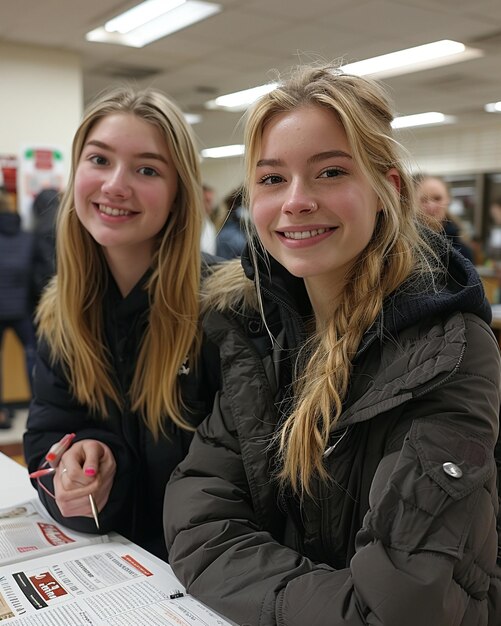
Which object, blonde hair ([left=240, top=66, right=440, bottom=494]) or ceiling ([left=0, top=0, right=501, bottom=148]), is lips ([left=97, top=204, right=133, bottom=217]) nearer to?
blonde hair ([left=240, top=66, right=440, bottom=494])

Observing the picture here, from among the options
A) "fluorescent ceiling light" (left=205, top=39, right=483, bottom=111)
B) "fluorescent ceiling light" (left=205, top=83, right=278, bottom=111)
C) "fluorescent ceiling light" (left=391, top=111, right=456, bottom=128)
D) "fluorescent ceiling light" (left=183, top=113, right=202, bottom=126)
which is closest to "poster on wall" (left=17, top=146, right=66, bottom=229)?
"fluorescent ceiling light" (left=205, top=39, right=483, bottom=111)

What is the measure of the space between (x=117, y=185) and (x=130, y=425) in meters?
0.56

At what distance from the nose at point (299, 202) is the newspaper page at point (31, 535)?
752 mm

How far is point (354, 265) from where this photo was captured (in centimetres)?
123

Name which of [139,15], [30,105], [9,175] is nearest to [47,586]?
[139,15]

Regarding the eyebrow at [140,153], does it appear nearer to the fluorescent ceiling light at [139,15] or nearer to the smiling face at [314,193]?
the smiling face at [314,193]

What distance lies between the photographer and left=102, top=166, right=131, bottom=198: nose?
1.57 meters

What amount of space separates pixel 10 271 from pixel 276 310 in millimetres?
3998

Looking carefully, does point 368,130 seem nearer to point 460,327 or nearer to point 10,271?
point 460,327

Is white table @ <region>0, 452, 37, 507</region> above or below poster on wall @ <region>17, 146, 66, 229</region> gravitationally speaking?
below

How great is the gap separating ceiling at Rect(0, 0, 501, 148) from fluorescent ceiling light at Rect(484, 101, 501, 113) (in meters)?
0.91

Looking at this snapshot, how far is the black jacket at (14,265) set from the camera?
4.90m

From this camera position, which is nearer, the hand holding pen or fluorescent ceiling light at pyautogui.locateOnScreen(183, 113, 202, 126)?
the hand holding pen

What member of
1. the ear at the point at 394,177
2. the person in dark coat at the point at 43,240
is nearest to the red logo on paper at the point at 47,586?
the ear at the point at 394,177
